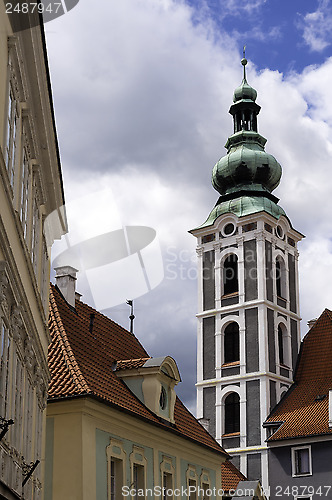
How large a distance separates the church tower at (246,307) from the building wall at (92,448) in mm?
22394

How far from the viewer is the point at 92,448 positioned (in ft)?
56.3

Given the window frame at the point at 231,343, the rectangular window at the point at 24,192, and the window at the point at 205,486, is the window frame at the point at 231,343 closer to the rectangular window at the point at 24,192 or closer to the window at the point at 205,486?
the window at the point at 205,486

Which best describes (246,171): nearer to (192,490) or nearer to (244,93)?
(244,93)

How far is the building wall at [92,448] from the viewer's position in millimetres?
16641

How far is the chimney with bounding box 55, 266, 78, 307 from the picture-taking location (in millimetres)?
21656

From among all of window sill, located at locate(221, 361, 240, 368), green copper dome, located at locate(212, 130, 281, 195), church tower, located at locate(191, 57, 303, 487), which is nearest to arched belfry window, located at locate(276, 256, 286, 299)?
church tower, located at locate(191, 57, 303, 487)

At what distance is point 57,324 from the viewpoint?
1966 cm

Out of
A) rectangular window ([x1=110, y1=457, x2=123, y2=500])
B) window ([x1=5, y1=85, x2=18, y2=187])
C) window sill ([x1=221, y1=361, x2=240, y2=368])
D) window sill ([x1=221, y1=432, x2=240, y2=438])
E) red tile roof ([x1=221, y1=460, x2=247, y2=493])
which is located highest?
window sill ([x1=221, y1=361, x2=240, y2=368])

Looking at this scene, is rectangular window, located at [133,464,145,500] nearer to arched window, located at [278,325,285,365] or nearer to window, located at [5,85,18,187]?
window, located at [5,85,18,187]

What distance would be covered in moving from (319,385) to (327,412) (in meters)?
3.67

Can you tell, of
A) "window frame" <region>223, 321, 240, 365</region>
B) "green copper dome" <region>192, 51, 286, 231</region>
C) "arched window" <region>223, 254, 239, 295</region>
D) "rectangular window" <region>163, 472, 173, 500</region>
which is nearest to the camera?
"rectangular window" <region>163, 472, 173, 500</region>

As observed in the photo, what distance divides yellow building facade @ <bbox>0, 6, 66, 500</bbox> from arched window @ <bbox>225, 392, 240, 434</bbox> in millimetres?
30813

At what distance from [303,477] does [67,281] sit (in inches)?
857

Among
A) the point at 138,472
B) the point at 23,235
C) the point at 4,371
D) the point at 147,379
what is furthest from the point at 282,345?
the point at 4,371
